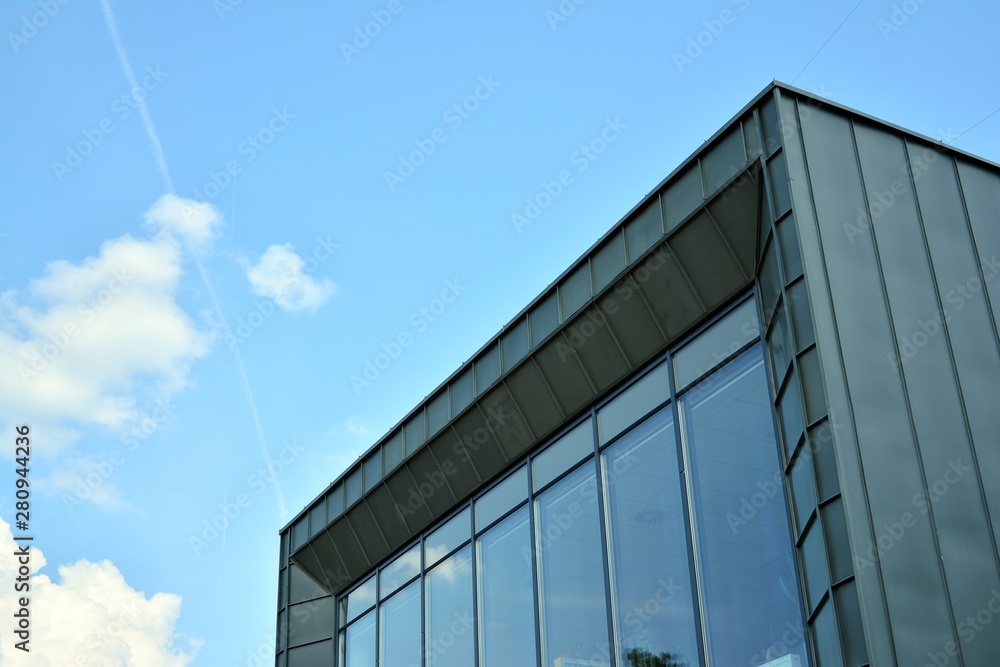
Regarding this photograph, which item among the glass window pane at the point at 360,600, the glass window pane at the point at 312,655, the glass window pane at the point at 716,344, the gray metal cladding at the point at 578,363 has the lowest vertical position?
the glass window pane at the point at 312,655

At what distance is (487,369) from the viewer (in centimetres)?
2238

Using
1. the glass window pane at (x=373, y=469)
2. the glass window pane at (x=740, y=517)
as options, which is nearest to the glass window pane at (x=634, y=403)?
the glass window pane at (x=740, y=517)

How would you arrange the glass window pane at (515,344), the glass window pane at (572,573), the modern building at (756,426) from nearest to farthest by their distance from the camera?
the modern building at (756,426) < the glass window pane at (572,573) < the glass window pane at (515,344)

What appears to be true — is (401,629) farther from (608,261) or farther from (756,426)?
(756,426)

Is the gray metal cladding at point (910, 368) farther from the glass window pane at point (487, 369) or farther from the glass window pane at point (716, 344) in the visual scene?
the glass window pane at point (487, 369)

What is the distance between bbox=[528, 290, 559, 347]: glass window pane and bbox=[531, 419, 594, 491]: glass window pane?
5.91ft

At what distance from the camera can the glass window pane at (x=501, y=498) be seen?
2183 centimetres

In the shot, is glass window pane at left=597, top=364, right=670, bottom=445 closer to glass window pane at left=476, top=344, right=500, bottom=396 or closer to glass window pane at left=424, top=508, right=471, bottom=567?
glass window pane at left=476, top=344, right=500, bottom=396

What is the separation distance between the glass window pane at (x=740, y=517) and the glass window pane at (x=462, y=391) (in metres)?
6.61

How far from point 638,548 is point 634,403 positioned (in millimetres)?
2568

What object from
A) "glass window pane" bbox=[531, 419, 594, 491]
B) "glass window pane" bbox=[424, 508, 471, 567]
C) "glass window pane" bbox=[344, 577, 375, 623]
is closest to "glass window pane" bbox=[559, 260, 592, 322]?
"glass window pane" bbox=[531, 419, 594, 491]

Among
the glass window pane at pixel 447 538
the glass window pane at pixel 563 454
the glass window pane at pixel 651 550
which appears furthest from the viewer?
the glass window pane at pixel 447 538

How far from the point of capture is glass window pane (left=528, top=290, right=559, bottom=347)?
20.4 m

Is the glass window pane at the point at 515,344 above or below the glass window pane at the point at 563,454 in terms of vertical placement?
above
